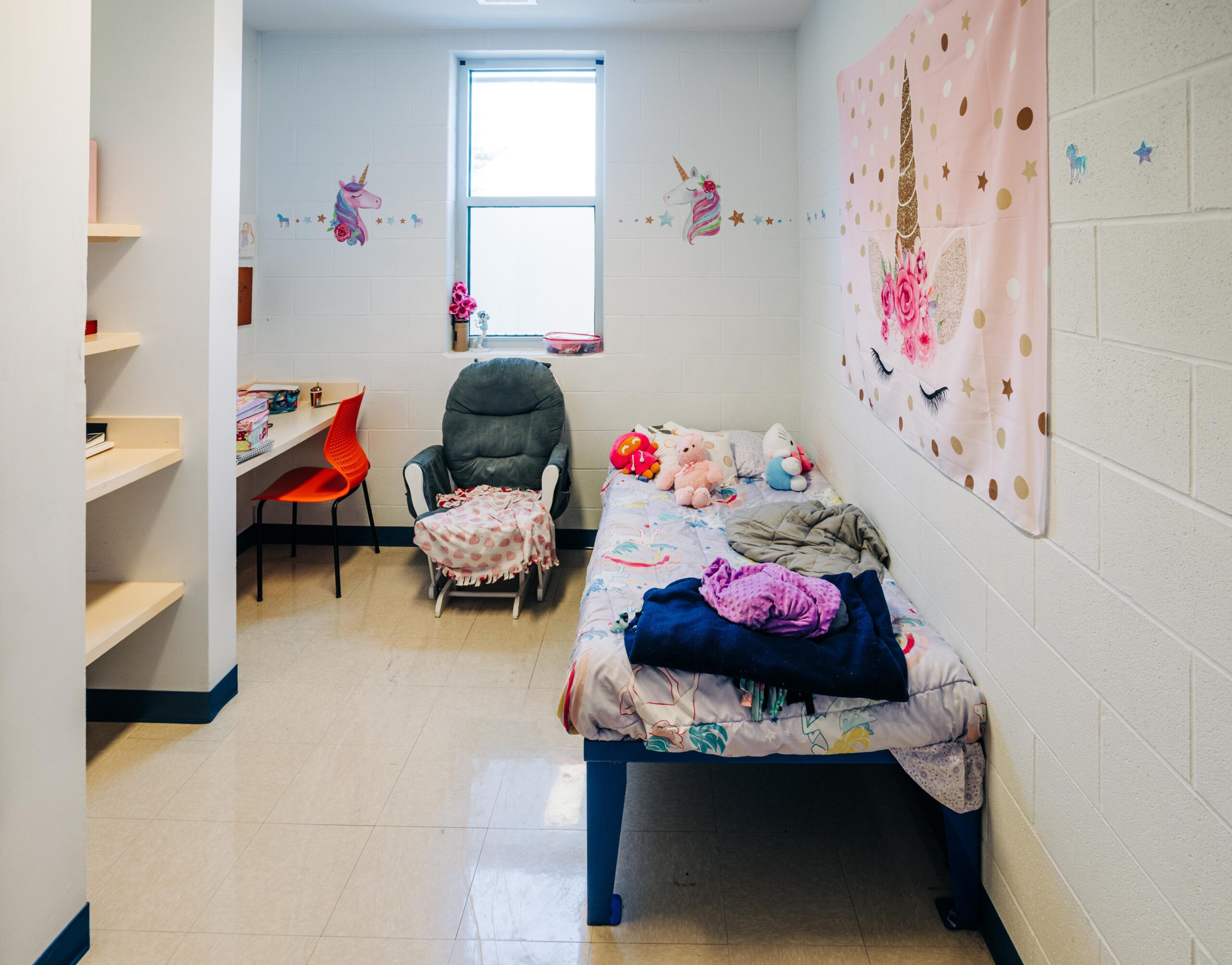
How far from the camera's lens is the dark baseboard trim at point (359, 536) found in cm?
493

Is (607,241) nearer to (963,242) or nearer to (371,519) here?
(371,519)

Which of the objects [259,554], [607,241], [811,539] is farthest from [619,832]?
[607,241]

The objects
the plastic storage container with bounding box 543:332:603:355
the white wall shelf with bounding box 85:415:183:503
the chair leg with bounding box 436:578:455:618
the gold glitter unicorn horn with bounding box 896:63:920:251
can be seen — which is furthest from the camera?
the plastic storage container with bounding box 543:332:603:355

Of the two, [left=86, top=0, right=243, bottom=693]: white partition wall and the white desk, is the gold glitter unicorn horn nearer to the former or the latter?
[left=86, top=0, right=243, bottom=693]: white partition wall

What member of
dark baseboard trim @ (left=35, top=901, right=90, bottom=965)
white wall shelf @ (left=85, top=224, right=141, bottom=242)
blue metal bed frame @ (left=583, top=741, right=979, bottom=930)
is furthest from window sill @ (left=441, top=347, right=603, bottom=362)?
dark baseboard trim @ (left=35, top=901, right=90, bottom=965)

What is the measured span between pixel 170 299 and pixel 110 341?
251 millimetres

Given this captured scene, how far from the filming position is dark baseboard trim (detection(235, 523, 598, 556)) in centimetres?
493

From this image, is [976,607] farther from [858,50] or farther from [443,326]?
[443,326]

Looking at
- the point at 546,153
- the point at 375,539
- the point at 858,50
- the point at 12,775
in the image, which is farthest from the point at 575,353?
the point at 12,775

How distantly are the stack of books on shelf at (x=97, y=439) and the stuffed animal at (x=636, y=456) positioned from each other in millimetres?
2113

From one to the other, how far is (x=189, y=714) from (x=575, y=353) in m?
2.55

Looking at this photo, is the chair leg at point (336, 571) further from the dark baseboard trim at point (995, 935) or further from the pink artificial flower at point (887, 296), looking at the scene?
the dark baseboard trim at point (995, 935)

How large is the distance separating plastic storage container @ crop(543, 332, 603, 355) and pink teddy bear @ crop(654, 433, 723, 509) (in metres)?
0.88

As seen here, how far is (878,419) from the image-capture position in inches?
119
